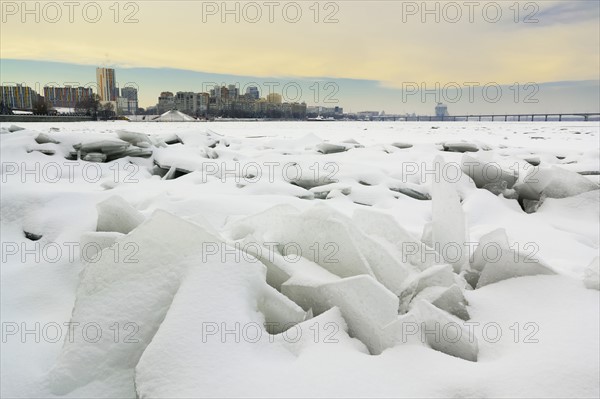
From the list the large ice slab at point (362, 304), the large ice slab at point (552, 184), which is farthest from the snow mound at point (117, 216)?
the large ice slab at point (552, 184)

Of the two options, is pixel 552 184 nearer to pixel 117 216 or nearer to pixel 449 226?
pixel 449 226

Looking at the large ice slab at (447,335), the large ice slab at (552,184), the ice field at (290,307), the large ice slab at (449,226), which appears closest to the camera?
the ice field at (290,307)

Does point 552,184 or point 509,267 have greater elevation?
point 552,184

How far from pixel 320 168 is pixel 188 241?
10.8 ft

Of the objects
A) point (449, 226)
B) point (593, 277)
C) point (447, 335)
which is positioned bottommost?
point (447, 335)

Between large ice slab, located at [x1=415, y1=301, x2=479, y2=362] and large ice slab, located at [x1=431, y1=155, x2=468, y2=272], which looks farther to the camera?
large ice slab, located at [x1=431, y1=155, x2=468, y2=272]

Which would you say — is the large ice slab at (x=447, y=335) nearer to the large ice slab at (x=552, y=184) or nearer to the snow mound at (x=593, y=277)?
the snow mound at (x=593, y=277)

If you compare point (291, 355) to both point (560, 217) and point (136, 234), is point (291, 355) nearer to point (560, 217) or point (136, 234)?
point (136, 234)

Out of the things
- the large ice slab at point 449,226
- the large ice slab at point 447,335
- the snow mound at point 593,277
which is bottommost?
the large ice slab at point 447,335

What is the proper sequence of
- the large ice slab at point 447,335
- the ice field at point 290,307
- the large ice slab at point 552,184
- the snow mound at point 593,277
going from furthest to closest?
the large ice slab at point 552,184 → the snow mound at point 593,277 → the large ice slab at point 447,335 → the ice field at point 290,307

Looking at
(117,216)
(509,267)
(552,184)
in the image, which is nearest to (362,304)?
(509,267)

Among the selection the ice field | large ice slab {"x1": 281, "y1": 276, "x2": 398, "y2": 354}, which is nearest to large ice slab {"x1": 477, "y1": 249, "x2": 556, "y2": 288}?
the ice field

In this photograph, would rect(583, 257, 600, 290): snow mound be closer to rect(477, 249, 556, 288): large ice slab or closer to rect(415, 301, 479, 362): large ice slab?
rect(477, 249, 556, 288): large ice slab

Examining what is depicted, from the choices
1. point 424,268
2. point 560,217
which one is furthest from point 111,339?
point 560,217
